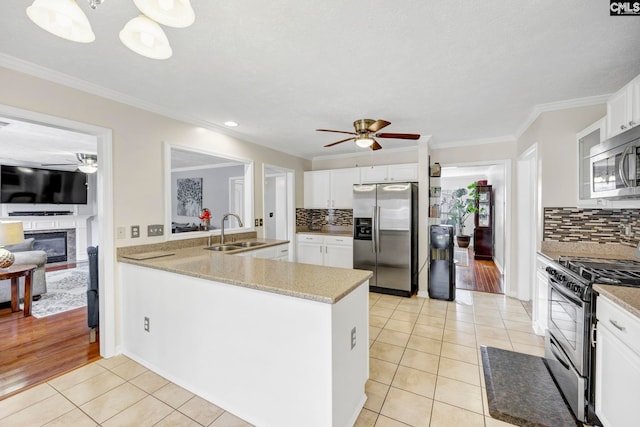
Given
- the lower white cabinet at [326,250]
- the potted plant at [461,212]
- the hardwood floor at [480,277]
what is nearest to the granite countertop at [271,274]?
the lower white cabinet at [326,250]

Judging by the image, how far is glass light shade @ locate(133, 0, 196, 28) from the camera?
3.22 feet

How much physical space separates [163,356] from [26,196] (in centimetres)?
622

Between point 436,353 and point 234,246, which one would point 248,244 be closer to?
point 234,246

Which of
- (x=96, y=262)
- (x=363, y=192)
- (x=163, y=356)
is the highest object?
(x=363, y=192)

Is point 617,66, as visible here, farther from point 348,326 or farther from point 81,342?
point 81,342

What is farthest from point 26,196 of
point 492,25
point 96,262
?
point 492,25

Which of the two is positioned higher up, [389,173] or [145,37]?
[145,37]

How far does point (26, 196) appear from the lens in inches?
230

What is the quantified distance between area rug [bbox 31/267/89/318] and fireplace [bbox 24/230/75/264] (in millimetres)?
1161

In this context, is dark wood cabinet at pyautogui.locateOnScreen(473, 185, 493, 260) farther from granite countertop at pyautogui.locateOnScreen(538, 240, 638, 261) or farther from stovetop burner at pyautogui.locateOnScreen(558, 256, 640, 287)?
stovetop burner at pyautogui.locateOnScreen(558, 256, 640, 287)

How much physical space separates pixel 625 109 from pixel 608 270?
3.55 ft

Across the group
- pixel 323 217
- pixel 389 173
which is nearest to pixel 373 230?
pixel 389 173

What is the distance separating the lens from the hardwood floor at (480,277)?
4.54m

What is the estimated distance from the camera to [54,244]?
6.27 metres
